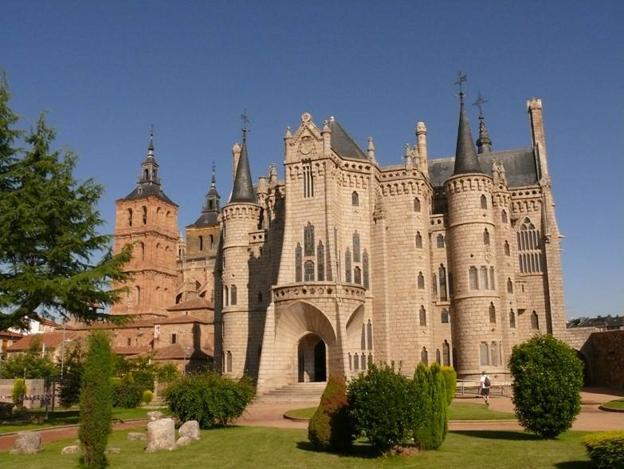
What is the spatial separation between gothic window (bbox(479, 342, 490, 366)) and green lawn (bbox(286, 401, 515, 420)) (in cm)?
1280

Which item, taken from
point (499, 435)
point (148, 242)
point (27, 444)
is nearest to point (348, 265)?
point (499, 435)

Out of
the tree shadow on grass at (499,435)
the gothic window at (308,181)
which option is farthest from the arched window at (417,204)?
the tree shadow on grass at (499,435)

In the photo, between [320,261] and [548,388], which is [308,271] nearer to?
[320,261]

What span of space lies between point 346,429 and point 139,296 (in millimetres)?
65186

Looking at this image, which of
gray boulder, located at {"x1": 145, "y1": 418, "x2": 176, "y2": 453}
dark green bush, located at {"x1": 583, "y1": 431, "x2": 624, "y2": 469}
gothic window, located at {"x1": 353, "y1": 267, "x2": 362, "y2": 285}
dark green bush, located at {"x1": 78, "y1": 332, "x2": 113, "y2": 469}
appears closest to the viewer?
dark green bush, located at {"x1": 583, "y1": 431, "x2": 624, "y2": 469}

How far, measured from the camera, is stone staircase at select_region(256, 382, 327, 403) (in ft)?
128

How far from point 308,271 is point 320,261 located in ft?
3.50

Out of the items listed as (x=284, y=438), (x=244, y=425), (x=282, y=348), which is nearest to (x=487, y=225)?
(x=282, y=348)

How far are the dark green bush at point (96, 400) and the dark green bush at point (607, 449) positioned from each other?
10.6 metres

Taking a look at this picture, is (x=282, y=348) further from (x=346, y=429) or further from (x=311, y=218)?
(x=346, y=429)

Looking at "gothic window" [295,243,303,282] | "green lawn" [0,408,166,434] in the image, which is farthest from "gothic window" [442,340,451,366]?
"green lawn" [0,408,166,434]

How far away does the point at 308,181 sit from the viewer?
44438 mm

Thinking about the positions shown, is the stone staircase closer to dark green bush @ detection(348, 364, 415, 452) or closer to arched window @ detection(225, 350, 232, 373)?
arched window @ detection(225, 350, 232, 373)

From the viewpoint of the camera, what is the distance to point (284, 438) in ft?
67.4
